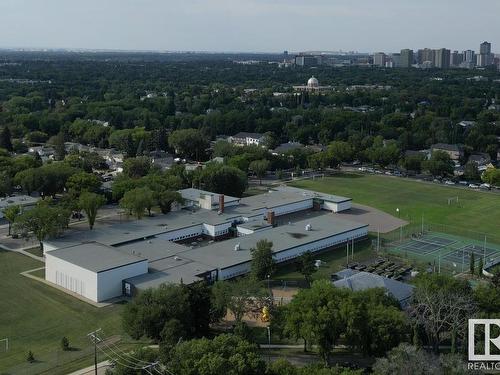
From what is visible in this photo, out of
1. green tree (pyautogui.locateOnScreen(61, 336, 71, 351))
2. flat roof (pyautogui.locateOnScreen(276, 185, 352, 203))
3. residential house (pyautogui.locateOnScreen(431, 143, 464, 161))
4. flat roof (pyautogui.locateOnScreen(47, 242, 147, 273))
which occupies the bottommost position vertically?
green tree (pyautogui.locateOnScreen(61, 336, 71, 351))

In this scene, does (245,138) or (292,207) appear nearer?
(292,207)

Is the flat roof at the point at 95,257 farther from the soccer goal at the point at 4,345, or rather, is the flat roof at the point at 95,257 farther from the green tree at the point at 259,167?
the green tree at the point at 259,167

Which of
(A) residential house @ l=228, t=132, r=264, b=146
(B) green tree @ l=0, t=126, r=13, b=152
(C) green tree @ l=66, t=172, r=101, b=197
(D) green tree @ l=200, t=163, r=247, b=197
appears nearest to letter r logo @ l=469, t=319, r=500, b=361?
(D) green tree @ l=200, t=163, r=247, b=197

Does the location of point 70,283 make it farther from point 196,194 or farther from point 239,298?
point 196,194

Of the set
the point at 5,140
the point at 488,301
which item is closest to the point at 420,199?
the point at 488,301

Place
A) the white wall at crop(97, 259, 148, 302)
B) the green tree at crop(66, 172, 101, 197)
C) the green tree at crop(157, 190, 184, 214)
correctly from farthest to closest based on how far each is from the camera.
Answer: the green tree at crop(66, 172, 101, 197)
the green tree at crop(157, 190, 184, 214)
the white wall at crop(97, 259, 148, 302)

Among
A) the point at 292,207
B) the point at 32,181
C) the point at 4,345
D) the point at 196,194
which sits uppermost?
the point at 32,181

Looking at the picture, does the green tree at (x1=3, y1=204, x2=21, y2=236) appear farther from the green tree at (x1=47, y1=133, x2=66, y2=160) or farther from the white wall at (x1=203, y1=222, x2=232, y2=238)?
the green tree at (x1=47, y1=133, x2=66, y2=160)
